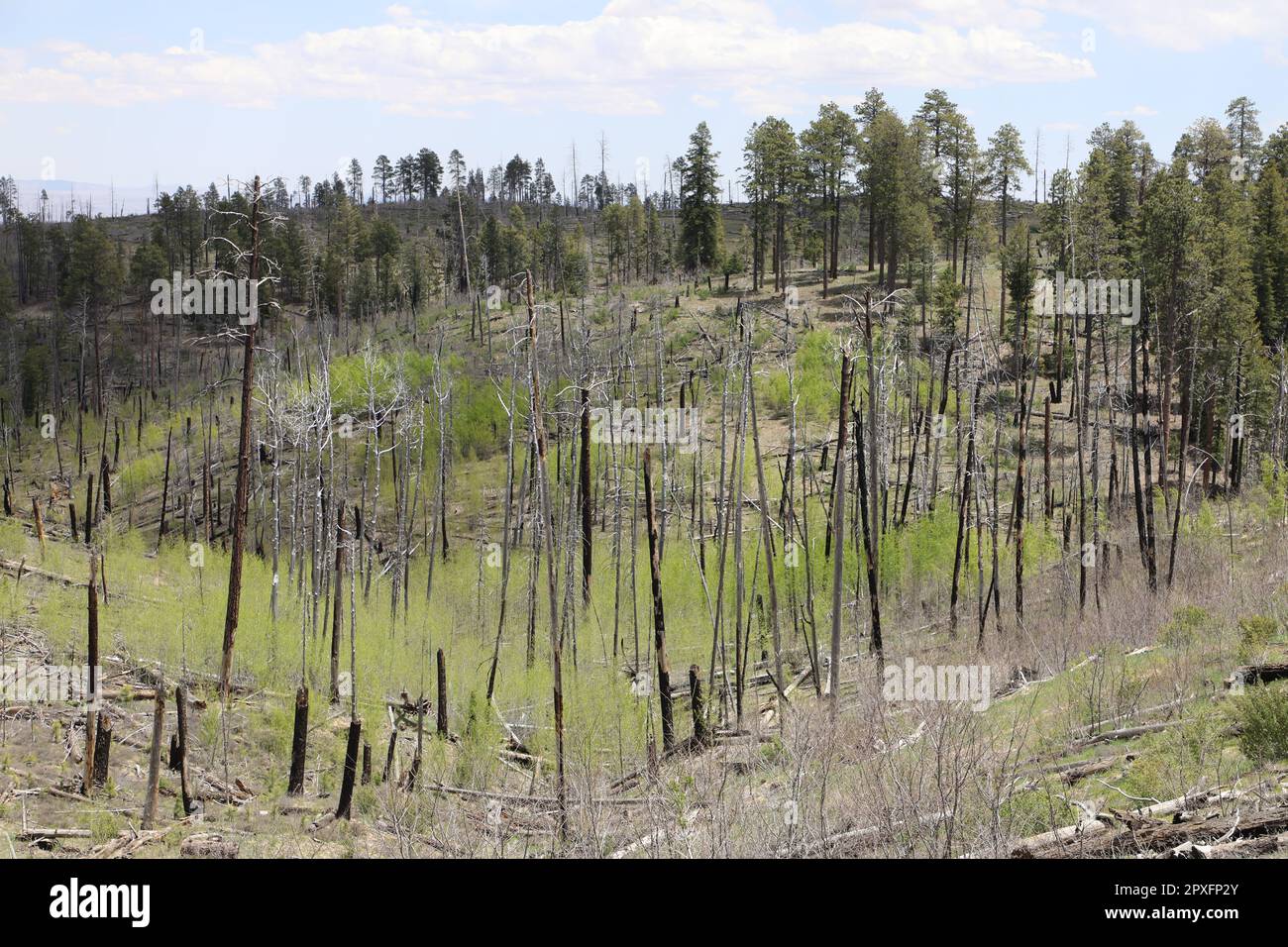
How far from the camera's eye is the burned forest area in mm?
12961

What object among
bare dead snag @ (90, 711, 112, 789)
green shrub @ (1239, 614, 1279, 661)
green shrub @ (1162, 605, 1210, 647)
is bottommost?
bare dead snag @ (90, 711, 112, 789)

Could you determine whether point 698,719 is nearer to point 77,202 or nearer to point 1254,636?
point 1254,636

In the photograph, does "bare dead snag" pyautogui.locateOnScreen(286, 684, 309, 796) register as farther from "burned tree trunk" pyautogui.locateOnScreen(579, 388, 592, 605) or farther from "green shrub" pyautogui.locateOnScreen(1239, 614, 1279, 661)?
"green shrub" pyautogui.locateOnScreen(1239, 614, 1279, 661)

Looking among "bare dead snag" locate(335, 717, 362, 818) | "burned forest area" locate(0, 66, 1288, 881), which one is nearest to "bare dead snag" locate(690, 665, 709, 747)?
"burned forest area" locate(0, 66, 1288, 881)

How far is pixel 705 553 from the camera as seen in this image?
36.5 m

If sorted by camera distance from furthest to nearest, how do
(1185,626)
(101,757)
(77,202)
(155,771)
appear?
(77,202)
(1185,626)
(101,757)
(155,771)

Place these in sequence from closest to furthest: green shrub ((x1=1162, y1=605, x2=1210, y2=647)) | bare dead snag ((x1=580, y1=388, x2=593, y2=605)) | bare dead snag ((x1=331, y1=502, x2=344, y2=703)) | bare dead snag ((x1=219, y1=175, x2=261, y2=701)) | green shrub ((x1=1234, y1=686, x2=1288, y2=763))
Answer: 1. green shrub ((x1=1234, y1=686, x2=1288, y2=763))
2. bare dead snag ((x1=219, y1=175, x2=261, y2=701))
3. bare dead snag ((x1=331, y1=502, x2=344, y2=703))
4. green shrub ((x1=1162, y1=605, x2=1210, y2=647))
5. bare dead snag ((x1=580, y1=388, x2=593, y2=605))

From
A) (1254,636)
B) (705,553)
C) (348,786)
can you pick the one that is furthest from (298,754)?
(705,553)

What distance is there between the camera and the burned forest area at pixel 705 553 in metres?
13.0

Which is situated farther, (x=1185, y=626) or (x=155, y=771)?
(x=1185, y=626)

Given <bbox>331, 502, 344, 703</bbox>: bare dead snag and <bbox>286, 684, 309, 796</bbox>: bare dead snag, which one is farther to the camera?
<bbox>331, 502, 344, 703</bbox>: bare dead snag

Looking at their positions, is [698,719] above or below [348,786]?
below

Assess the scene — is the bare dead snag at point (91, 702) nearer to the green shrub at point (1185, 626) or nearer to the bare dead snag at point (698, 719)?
the bare dead snag at point (698, 719)
